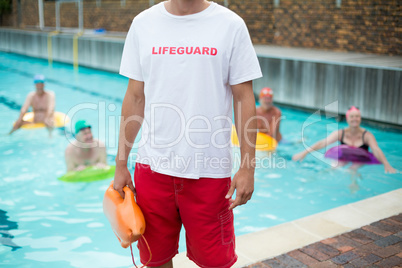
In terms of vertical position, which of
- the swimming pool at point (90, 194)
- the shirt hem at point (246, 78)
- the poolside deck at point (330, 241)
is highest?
the shirt hem at point (246, 78)

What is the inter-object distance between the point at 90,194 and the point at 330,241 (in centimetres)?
370

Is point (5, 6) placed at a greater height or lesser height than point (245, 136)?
greater

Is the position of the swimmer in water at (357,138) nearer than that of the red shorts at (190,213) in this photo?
No

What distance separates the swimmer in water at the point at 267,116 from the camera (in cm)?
795

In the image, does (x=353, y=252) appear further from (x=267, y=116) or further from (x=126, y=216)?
(x=267, y=116)

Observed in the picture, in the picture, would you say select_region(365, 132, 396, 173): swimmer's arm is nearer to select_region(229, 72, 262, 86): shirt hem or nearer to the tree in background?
select_region(229, 72, 262, 86): shirt hem

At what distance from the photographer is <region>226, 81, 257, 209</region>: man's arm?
2.22 metres

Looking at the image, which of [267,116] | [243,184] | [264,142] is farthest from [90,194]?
[243,184]

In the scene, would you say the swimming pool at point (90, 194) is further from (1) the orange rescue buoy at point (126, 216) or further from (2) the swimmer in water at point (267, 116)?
(1) the orange rescue buoy at point (126, 216)

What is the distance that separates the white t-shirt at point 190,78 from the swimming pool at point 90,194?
2.59 meters

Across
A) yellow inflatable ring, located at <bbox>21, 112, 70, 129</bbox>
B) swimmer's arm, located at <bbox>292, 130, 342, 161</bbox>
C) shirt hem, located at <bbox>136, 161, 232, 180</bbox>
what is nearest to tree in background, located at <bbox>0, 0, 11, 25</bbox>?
yellow inflatable ring, located at <bbox>21, 112, 70, 129</bbox>

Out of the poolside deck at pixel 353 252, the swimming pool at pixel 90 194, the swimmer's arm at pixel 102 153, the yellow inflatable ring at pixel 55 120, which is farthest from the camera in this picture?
the yellow inflatable ring at pixel 55 120

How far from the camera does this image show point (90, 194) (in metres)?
6.34

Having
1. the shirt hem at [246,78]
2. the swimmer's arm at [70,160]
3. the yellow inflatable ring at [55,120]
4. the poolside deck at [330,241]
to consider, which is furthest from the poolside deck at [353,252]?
the yellow inflatable ring at [55,120]
